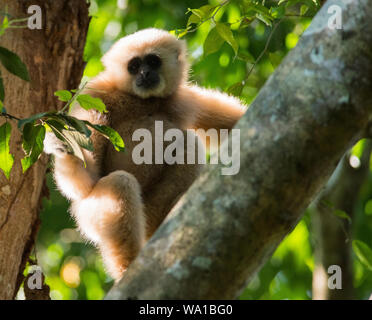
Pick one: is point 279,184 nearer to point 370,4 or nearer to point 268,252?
point 268,252

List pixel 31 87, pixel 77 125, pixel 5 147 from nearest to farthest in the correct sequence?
1. pixel 77 125
2. pixel 5 147
3. pixel 31 87

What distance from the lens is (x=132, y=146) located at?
16.9 ft

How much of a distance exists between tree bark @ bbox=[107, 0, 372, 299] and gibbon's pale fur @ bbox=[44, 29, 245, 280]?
5.65 ft

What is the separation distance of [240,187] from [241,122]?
369 millimetres

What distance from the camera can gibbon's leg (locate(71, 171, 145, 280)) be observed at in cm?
449

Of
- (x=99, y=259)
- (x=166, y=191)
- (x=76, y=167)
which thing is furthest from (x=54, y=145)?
(x=99, y=259)

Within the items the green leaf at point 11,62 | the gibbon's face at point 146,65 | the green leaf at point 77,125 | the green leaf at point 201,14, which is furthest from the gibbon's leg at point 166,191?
the green leaf at point 11,62

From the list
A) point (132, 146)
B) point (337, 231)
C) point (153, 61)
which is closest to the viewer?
point (132, 146)

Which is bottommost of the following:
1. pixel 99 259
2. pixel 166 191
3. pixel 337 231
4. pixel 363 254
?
pixel 363 254

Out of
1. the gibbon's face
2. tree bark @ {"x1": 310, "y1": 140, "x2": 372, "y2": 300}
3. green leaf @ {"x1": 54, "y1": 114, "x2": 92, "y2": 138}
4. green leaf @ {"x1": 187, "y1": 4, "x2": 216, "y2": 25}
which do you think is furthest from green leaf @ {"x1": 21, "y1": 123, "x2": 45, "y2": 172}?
tree bark @ {"x1": 310, "y1": 140, "x2": 372, "y2": 300}

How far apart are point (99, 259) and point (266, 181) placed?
6.05 metres

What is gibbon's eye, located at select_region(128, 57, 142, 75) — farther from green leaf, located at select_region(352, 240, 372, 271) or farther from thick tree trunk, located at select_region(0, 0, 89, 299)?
green leaf, located at select_region(352, 240, 372, 271)

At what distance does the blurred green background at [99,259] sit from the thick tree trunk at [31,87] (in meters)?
1.93

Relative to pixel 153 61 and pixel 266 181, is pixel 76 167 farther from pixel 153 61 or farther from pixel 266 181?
pixel 266 181
